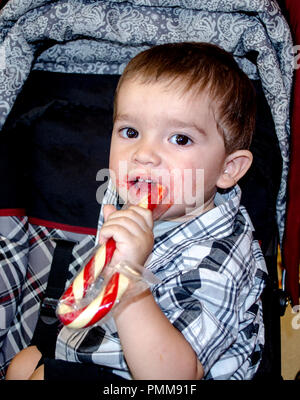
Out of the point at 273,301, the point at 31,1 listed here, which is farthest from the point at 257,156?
the point at 31,1

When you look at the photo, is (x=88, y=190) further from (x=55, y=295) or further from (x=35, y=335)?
(x=35, y=335)

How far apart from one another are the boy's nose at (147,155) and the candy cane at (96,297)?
0.20 metres

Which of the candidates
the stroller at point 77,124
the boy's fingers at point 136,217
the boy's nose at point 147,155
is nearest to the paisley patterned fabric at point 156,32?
the stroller at point 77,124

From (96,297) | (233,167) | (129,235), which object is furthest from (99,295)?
(233,167)

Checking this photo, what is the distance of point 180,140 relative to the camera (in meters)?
0.92

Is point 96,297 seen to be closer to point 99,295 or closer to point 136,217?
point 99,295

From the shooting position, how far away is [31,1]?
118 centimetres

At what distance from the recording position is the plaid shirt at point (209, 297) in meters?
0.86

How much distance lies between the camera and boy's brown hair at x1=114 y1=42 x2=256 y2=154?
3.03 feet

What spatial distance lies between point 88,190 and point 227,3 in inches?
23.9

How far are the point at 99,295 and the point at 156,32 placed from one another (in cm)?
77

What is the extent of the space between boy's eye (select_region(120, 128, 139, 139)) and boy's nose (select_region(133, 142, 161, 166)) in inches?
2.7

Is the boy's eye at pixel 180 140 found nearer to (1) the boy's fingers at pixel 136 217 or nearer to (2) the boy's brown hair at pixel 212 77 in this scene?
(2) the boy's brown hair at pixel 212 77

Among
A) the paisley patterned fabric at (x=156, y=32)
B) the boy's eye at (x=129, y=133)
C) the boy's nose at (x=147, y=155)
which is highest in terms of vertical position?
the paisley patterned fabric at (x=156, y=32)
